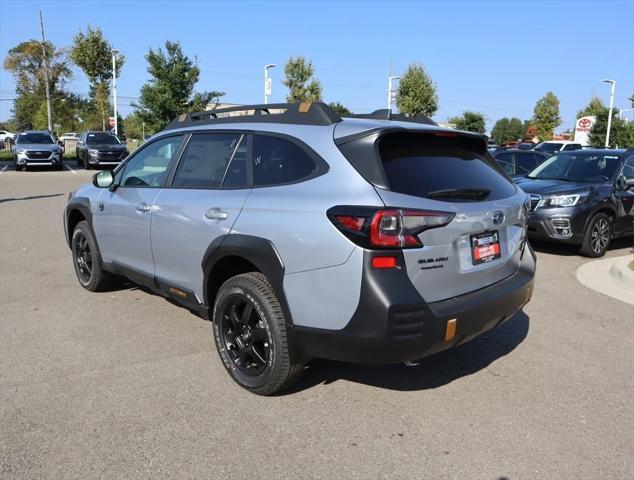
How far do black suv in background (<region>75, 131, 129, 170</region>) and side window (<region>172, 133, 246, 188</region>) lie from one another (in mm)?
21412

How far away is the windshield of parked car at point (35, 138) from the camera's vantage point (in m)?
24.5

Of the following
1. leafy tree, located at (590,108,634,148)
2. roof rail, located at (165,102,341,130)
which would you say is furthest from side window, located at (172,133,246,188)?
leafy tree, located at (590,108,634,148)

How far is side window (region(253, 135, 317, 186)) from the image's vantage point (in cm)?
335

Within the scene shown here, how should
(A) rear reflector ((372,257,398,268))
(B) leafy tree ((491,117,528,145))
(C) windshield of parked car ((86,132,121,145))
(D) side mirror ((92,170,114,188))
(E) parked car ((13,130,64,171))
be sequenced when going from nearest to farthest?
(A) rear reflector ((372,257,398,268)) < (D) side mirror ((92,170,114,188)) < (E) parked car ((13,130,64,171)) < (C) windshield of parked car ((86,132,121,145)) < (B) leafy tree ((491,117,528,145))

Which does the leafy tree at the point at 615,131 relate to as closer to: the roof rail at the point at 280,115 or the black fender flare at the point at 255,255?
the roof rail at the point at 280,115

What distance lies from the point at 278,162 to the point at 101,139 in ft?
80.6

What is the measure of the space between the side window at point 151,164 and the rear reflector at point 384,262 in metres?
2.32

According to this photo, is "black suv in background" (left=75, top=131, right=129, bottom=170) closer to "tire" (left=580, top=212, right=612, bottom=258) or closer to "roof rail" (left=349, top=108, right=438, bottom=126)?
"tire" (left=580, top=212, right=612, bottom=258)

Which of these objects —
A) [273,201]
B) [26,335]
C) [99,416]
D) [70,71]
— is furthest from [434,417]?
[70,71]

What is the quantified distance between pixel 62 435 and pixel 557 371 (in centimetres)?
331

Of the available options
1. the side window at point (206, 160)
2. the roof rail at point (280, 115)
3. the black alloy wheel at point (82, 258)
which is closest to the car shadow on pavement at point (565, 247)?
the roof rail at point (280, 115)

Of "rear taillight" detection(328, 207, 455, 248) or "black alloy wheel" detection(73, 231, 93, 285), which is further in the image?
"black alloy wheel" detection(73, 231, 93, 285)

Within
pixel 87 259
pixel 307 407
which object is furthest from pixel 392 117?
pixel 87 259

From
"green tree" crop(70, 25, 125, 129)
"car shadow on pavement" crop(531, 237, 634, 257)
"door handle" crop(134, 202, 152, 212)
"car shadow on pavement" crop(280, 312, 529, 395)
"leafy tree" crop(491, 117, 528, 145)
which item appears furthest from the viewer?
"leafy tree" crop(491, 117, 528, 145)
